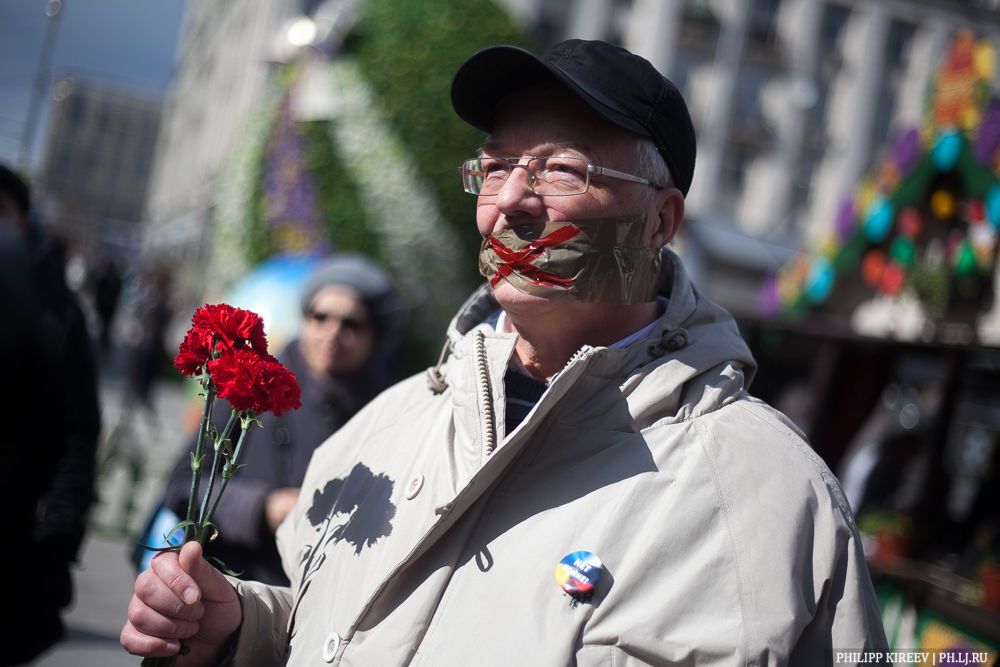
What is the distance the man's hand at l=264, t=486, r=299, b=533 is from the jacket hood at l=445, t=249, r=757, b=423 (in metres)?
1.13

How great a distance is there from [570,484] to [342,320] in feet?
6.50

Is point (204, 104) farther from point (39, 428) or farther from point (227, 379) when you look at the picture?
point (227, 379)

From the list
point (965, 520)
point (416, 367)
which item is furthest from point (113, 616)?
point (965, 520)

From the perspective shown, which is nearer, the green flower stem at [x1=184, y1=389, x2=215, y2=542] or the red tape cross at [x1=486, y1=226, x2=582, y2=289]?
the green flower stem at [x1=184, y1=389, x2=215, y2=542]

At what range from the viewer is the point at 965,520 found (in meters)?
6.50

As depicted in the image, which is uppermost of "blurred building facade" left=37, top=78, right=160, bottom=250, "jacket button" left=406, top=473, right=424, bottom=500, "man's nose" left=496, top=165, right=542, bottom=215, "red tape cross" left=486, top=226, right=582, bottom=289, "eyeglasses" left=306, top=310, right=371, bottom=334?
"man's nose" left=496, top=165, right=542, bottom=215

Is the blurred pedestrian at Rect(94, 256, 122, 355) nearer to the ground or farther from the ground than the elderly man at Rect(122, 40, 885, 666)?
nearer to the ground

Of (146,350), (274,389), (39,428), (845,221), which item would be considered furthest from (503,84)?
(146,350)

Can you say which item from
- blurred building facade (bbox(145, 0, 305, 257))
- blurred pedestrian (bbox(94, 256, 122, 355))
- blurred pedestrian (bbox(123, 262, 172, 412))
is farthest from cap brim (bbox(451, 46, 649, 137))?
blurred pedestrian (bbox(94, 256, 122, 355))

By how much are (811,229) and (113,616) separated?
2668cm

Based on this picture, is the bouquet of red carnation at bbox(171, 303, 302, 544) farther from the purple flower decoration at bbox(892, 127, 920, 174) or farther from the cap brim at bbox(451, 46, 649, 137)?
the purple flower decoration at bbox(892, 127, 920, 174)

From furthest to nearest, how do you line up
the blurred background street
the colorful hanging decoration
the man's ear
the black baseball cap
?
the colorful hanging decoration < the blurred background street < the man's ear < the black baseball cap

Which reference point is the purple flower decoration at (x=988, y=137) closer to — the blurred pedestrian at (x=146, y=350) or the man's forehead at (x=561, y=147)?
the man's forehead at (x=561, y=147)

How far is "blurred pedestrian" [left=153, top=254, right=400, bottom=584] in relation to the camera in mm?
2750
